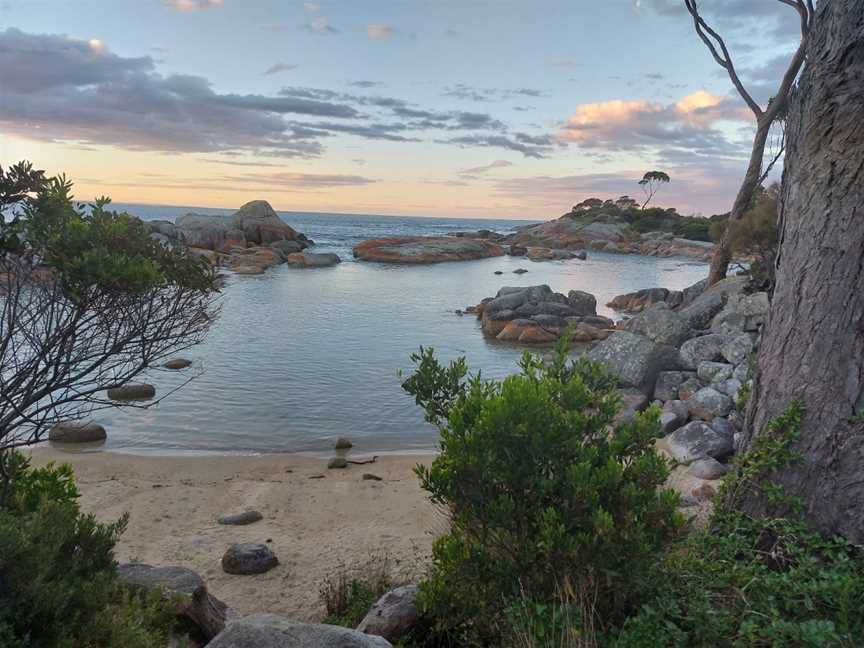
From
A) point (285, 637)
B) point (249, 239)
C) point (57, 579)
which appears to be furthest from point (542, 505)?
point (249, 239)

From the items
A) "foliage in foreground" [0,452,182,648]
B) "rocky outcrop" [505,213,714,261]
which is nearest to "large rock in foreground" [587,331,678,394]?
"foliage in foreground" [0,452,182,648]

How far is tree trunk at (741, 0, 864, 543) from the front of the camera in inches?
225

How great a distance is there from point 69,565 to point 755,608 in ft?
15.6

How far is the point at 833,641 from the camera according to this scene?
4285 mm

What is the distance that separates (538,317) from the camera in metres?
25.8

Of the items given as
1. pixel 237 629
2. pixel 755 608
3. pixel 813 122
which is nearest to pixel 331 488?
pixel 237 629

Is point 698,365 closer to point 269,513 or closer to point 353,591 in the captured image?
point 269,513

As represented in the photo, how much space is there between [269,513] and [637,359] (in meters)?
8.74

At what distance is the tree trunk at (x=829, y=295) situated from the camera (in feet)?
18.8

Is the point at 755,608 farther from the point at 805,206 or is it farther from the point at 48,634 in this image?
the point at 48,634

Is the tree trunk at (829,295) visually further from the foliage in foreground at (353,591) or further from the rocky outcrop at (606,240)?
the rocky outcrop at (606,240)

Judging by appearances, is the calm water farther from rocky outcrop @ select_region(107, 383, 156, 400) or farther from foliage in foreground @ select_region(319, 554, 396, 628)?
foliage in foreground @ select_region(319, 554, 396, 628)

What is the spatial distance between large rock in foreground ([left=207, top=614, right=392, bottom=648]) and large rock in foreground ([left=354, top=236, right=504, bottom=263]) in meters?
53.6

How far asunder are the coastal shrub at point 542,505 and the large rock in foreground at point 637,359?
31.4 ft
